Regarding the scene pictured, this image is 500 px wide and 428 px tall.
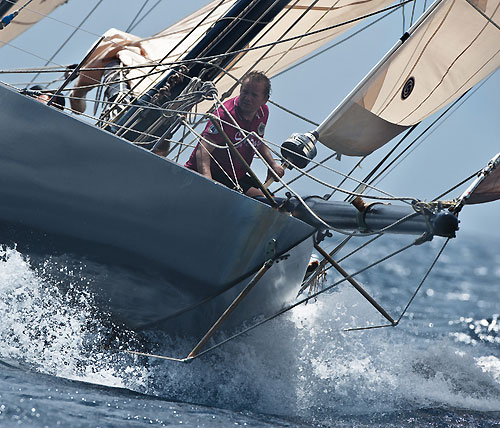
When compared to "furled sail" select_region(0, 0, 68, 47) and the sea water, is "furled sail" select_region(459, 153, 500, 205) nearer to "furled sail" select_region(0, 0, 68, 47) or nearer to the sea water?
the sea water

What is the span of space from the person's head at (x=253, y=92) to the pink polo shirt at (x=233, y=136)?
2.4 inches

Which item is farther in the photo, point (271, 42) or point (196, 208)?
point (271, 42)

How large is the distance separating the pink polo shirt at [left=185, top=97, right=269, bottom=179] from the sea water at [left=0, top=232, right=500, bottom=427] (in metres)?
0.84

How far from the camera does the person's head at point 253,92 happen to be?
4.52 meters

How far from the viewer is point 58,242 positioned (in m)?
4.11

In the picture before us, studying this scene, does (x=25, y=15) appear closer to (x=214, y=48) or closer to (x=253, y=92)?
(x=214, y=48)

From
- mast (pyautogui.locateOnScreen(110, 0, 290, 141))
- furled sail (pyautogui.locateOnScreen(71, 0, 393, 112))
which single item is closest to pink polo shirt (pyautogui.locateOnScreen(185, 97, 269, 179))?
mast (pyautogui.locateOnScreen(110, 0, 290, 141))

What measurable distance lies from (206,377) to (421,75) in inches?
83.7

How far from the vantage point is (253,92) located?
454cm

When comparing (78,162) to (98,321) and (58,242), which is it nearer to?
(58,242)

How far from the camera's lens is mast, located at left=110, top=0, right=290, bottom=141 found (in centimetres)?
495

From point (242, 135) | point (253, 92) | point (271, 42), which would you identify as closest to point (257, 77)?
point (253, 92)

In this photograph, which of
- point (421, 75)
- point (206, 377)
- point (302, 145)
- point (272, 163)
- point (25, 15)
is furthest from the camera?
point (25, 15)

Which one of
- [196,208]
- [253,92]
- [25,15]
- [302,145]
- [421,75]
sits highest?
[25,15]
